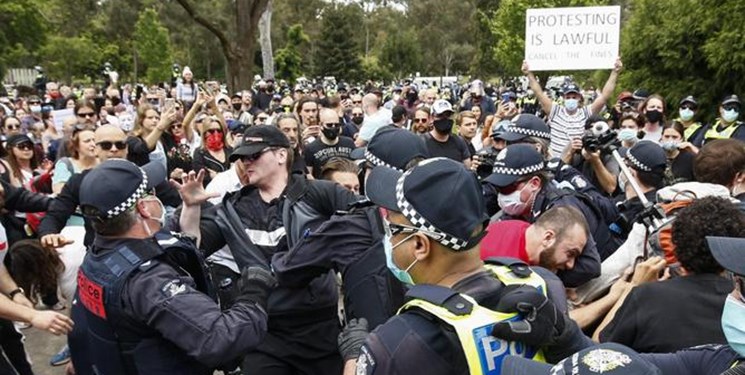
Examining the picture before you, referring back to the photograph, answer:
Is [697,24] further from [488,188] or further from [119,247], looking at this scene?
[119,247]

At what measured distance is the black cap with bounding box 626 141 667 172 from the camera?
165 inches

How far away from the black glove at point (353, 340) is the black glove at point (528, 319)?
2.38 ft

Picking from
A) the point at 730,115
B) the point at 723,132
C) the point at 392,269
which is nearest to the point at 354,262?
the point at 392,269

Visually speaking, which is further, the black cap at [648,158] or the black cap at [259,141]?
the black cap at [648,158]

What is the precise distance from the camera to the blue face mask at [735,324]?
6.61ft

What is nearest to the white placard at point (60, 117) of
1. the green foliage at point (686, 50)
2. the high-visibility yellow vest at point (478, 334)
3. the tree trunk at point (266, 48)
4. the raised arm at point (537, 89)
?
the raised arm at point (537, 89)

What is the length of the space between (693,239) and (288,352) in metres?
2.11

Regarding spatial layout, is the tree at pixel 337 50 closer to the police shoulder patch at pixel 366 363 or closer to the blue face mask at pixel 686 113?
the blue face mask at pixel 686 113

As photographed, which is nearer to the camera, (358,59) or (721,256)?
(721,256)

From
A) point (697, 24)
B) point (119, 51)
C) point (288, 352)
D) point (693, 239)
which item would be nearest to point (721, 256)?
point (693, 239)

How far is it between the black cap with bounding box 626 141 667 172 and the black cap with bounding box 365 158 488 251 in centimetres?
269

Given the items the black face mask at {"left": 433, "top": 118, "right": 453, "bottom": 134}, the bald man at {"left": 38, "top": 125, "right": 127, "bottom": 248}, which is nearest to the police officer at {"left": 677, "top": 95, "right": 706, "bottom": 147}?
the black face mask at {"left": 433, "top": 118, "right": 453, "bottom": 134}

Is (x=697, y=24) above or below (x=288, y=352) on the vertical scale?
above

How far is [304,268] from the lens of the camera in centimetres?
296
